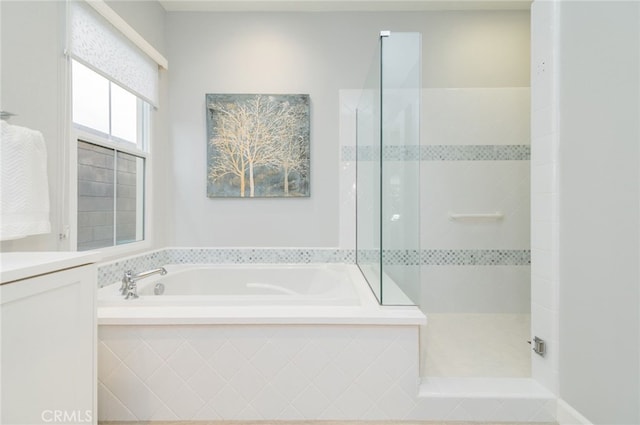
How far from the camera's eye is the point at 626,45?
1.17m

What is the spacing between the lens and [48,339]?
3.14 ft

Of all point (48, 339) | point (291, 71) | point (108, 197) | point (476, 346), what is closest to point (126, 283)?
point (108, 197)

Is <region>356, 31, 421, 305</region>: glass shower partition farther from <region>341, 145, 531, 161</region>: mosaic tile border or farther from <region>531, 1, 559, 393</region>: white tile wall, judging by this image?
<region>341, 145, 531, 161</region>: mosaic tile border

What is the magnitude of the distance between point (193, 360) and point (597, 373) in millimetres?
1730

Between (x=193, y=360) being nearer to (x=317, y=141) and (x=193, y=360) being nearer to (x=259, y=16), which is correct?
(x=317, y=141)

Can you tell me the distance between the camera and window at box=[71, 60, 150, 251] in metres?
1.77

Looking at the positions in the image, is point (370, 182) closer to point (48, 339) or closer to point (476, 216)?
point (476, 216)

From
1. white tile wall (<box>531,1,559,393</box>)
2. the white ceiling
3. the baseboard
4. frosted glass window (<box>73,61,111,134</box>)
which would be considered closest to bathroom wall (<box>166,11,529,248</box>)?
the white ceiling

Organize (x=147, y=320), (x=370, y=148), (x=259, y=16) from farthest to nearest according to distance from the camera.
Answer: (x=259, y=16) → (x=370, y=148) → (x=147, y=320)

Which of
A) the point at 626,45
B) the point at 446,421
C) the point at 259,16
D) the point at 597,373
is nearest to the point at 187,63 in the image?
the point at 259,16

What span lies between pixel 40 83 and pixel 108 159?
600 mm

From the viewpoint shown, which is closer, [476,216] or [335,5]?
[335,5]

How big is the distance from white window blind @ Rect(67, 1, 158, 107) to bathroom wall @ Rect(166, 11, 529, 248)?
28 centimetres

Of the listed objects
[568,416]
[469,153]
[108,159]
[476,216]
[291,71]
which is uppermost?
[291,71]
